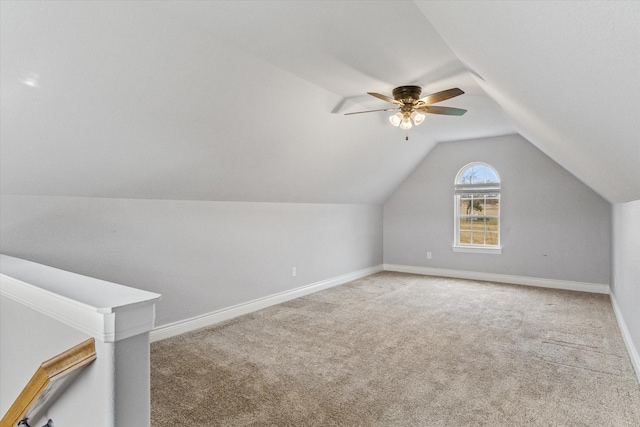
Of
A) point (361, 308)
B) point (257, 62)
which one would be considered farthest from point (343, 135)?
point (361, 308)

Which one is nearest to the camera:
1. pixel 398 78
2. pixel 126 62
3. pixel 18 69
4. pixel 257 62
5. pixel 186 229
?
pixel 18 69

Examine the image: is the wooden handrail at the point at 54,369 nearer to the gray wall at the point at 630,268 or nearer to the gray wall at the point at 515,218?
the gray wall at the point at 630,268

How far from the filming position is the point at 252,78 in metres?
2.90

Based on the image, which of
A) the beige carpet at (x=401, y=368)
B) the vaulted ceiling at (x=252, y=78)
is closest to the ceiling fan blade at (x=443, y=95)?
the vaulted ceiling at (x=252, y=78)

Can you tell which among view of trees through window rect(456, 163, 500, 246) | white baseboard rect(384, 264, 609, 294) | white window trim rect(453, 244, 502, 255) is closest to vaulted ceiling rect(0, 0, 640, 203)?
view of trees through window rect(456, 163, 500, 246)

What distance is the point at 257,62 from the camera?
9.18ft

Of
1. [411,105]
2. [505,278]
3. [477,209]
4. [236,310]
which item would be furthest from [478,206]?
[236,310]

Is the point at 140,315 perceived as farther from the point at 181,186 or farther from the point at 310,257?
the point at 310,257

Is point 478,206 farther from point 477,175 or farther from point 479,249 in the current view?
point 479,249

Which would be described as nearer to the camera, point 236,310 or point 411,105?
point 411,105

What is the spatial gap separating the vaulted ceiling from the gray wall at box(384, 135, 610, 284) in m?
2.46

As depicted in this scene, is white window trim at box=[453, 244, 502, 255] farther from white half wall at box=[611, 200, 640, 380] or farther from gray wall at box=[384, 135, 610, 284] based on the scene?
white half wall at box=[611, 200, 640, 380]

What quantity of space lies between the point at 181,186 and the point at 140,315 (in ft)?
8.12

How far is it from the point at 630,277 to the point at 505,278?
2.92 metres
